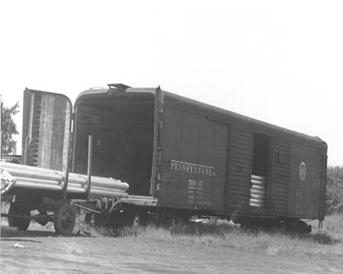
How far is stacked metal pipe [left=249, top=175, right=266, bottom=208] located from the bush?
16.3 m

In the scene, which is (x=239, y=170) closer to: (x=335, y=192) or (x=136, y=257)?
(x=136, y=257)

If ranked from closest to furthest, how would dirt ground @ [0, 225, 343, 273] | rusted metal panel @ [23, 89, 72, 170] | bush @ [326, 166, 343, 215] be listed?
dirt ground @ [0, 225, 343, 273] → rusted metal panel @ [23, 89, 72, 170] → bush @ [326, 166, 343, 215]

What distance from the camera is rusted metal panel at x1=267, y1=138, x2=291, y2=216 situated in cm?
1978

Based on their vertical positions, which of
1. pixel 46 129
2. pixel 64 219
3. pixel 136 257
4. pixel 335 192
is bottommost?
pixel 136 257

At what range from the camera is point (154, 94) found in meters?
14.7

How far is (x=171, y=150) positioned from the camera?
597 inches

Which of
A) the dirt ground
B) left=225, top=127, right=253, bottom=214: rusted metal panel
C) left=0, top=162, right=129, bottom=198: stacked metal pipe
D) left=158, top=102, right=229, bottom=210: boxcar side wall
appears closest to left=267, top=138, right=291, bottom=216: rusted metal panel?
left=225, top=127, right=253, bottom=214: rusted metal panel

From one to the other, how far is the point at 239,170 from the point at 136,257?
27.4 ft

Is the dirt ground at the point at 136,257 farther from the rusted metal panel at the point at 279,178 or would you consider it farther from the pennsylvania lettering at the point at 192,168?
the rusted metal panel at the point at 279,178

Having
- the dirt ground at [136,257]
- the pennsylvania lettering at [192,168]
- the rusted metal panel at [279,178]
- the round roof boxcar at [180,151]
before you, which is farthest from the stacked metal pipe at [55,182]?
the rusted metal panel at [279,178]

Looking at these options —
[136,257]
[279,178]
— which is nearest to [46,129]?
[136,257]

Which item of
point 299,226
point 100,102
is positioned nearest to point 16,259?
point 100,102

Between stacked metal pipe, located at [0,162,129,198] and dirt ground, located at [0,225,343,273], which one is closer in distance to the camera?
dirt ground, located at [0,225,343,273]

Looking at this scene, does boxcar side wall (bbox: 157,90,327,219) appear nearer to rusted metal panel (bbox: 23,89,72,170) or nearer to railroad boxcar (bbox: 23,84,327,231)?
railroad boxcar (bbox: 23,84,327,231)
